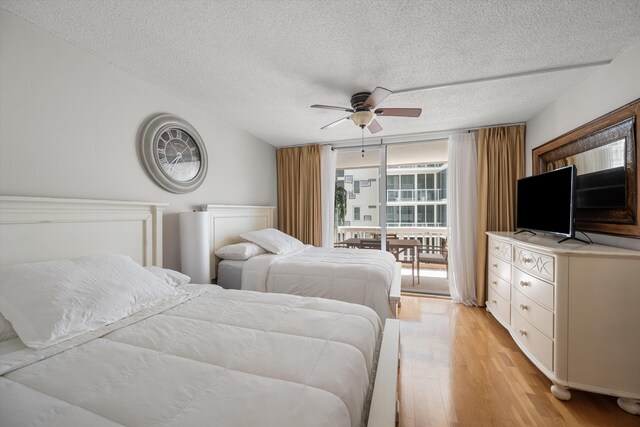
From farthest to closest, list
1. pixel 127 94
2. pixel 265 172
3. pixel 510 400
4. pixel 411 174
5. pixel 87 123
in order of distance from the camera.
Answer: pixel 411 174 → pixel 265 172 → pixel 127 94 → pixel 87 123 → pixel 510 400

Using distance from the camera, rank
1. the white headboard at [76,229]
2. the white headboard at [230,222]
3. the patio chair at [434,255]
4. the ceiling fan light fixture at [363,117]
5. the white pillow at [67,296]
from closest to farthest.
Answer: the white pillow at [67,296], the white headboard at [76,229], the ceiling fan light fixture at [363,117], the white headboard at [230,222], the patio chair at [434,255]

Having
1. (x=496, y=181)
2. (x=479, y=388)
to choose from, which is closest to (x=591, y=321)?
(x=479, y=388)

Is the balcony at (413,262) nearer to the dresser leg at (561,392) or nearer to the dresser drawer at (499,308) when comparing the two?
the dresser drawer at (499,308)

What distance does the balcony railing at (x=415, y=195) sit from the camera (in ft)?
13.6

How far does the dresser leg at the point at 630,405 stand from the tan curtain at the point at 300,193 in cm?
323

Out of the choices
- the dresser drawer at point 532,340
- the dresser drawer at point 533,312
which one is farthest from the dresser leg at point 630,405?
the dresser drawer at point 533,312

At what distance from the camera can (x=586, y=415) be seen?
155 cm

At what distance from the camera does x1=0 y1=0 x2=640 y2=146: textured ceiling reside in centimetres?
140

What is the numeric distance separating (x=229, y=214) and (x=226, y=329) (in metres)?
2.11

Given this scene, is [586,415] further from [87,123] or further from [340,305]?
[87,123]

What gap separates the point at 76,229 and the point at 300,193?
9.40 ft

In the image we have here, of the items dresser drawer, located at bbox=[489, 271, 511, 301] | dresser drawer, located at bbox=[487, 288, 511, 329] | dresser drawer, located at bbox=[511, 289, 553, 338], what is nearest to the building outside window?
dresser drawer, located at bbox=[489, 271, 511, 301]

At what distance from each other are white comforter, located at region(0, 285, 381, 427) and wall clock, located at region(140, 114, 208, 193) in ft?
4.69

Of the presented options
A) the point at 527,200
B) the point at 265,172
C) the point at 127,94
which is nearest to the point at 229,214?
the point at 265,172
